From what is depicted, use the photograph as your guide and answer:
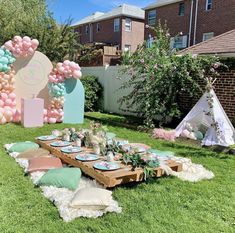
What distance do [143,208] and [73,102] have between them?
21.7 feet

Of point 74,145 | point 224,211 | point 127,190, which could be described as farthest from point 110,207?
point 74,145

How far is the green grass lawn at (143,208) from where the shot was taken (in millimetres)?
3295

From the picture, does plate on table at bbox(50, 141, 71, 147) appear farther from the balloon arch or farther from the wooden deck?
the balloon arch

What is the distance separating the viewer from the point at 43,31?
16797mm

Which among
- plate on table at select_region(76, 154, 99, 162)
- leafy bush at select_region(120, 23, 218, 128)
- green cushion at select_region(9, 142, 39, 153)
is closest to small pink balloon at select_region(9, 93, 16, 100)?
green cushion at select_region(9, 142, 39, 153)

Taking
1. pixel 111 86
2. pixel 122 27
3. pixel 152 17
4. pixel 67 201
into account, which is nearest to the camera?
pixel 67 201

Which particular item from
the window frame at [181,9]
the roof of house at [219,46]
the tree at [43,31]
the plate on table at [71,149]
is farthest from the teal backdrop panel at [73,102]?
the window frame at [181,9]

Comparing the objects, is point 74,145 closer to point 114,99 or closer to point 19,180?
point 19,180

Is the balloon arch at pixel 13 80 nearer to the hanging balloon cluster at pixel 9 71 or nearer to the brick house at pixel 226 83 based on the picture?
the hanging balloon cluster at pixel 9 71

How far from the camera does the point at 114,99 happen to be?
12781mm

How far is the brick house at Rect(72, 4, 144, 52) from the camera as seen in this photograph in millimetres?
29344

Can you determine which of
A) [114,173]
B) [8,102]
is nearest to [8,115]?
[8,102]

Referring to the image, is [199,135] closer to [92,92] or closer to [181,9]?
[92,92]

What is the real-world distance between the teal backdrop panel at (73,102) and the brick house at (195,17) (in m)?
9.70
